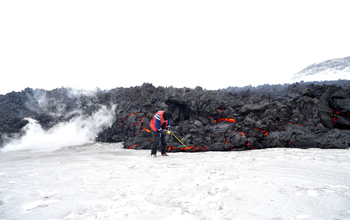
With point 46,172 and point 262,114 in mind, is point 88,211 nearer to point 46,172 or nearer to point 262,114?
point 46,172

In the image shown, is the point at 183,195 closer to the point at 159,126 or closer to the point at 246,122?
the point at 159,126

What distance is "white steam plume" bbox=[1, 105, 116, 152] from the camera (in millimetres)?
11328

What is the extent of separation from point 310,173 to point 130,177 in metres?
3.38

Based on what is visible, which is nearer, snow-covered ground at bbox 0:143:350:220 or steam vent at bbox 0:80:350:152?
snow-covered ground at bbox 0:143:350:220

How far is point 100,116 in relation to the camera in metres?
13.5

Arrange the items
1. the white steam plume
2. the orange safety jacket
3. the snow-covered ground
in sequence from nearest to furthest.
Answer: the snow-covered ground < the orange safety jacket < the white steam plume

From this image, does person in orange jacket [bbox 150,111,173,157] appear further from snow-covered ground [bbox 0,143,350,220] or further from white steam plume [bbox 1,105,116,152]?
white steam plume [bbox 1,105,116,152]

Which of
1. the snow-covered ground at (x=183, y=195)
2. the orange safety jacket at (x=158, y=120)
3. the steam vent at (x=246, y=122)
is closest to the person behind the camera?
the snow-covered ground at (x=183, y=195)

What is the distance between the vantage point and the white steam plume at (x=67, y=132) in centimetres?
1133

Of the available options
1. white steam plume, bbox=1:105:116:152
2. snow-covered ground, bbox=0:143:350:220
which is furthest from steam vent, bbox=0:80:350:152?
snow-covered ground, bbox=0:143:350:220

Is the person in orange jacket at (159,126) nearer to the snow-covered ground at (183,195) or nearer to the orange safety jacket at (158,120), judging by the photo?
the orange safety jacket at (158,120)

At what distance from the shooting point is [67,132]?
12719 millimetres

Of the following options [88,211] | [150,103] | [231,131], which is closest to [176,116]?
[150,103]

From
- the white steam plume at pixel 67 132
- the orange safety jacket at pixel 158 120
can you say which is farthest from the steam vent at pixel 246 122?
the orange safety jacket at pixel 158 120
